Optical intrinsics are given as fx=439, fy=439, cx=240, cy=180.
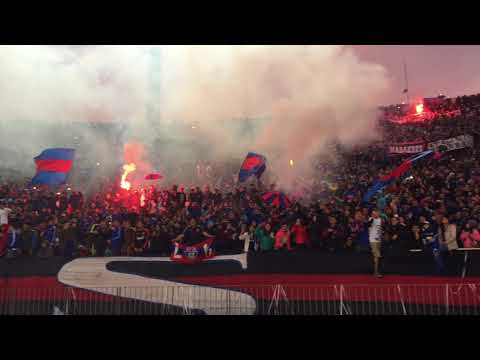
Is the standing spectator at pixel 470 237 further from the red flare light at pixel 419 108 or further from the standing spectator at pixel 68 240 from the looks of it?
the standing spectator at pixel 68 240

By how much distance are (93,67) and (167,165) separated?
107 inches

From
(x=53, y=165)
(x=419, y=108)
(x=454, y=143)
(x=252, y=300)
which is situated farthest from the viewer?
(x=419, y=108)

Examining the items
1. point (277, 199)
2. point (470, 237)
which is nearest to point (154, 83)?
point (277, 199)

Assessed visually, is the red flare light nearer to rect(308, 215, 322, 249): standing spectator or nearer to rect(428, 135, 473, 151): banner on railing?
rect(428, 135, 473, 151): banner on railing

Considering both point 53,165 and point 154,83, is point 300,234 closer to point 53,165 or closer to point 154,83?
point 154,83

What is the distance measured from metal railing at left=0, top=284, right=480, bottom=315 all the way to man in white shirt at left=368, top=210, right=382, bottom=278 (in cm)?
47

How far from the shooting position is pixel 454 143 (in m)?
9.66

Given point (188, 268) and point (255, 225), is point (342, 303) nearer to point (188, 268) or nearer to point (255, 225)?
point (255, 225)

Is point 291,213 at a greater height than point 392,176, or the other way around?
point 392,176

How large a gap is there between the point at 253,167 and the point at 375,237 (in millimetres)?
2919

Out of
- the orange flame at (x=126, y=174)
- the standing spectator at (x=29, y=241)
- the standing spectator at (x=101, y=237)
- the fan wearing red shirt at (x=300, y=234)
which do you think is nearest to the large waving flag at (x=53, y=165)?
the standing spectator at (x=29, y=241)

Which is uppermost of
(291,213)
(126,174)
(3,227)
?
(126,174)

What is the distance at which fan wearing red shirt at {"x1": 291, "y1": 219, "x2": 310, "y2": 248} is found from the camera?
28.9ft

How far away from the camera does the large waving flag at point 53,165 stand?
9.92m
